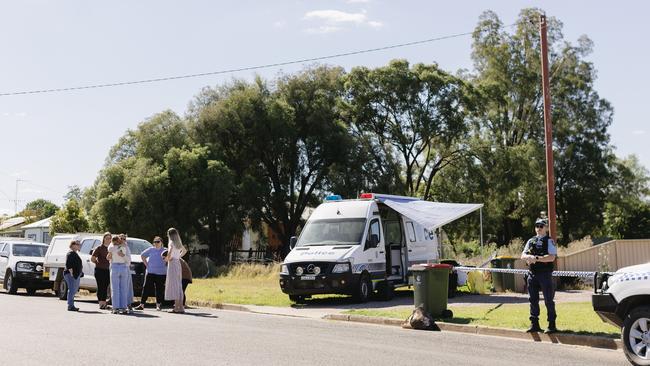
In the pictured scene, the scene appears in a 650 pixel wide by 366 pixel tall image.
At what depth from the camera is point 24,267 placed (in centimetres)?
2392

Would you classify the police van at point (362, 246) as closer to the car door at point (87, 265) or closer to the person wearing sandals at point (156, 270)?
the person wearing sandals at point (156, 270)

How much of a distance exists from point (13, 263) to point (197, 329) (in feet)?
46.6

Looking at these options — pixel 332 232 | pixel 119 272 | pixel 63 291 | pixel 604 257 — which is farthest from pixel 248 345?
pixel 604 257

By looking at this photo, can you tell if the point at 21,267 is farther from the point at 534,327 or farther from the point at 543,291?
the point at 543,291

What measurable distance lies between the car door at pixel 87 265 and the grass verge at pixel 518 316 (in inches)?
342

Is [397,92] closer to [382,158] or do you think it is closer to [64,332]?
[382,158]

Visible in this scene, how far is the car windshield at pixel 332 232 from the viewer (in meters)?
18.9

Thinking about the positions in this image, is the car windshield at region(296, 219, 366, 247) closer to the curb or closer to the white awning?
the white awning

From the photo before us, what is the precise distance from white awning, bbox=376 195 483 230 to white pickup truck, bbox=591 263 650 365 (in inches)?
389

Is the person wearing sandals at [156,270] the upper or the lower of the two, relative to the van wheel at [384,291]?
upper

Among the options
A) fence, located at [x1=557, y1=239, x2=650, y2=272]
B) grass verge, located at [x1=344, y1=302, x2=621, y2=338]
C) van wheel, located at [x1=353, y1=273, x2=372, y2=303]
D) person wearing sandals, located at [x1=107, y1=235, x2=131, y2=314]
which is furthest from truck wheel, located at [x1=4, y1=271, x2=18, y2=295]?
fence, located at [x1=557, y1=239, x2=650, y2=272]

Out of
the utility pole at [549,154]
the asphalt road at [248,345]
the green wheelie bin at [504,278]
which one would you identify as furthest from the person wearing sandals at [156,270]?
the utility pole at [549,154]

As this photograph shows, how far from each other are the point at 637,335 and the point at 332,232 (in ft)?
36.2

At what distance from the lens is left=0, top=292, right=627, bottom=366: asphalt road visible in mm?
8945
